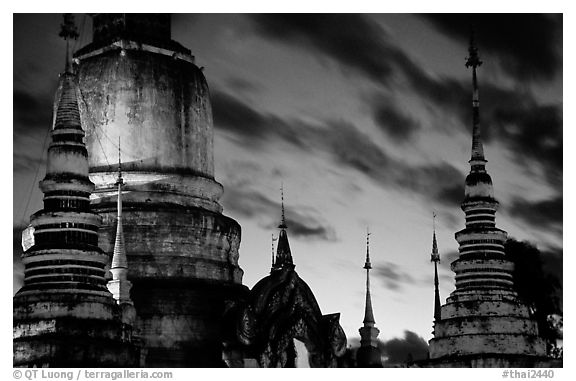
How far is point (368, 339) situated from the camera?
4181 centimetres

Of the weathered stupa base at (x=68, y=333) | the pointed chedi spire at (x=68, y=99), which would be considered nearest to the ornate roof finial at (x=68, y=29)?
the pointed chedi spire at (x=68, y=99)

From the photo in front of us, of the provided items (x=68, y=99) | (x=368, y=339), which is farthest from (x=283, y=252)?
(x=68, y=99)

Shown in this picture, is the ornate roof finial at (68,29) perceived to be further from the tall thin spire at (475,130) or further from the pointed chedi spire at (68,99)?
the tall thin spire at (475,130)

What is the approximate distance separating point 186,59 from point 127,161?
3.40m

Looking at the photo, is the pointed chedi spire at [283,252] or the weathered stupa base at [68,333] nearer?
the weathered stupa base at [68,333]

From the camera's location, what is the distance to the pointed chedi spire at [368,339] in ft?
134

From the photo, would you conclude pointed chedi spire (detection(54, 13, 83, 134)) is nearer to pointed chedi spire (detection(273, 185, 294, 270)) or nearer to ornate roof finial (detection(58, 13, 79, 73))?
ornate roof finial (detection(58, 13, 79, 73))

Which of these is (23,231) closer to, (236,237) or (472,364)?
(236,237)

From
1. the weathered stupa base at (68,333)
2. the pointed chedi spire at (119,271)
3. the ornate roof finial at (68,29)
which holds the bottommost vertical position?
the weathered stupa base at (68,333)

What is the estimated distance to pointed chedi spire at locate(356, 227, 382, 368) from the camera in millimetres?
40906

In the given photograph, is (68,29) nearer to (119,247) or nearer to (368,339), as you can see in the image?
(119,247)

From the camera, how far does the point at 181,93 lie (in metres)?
41.5

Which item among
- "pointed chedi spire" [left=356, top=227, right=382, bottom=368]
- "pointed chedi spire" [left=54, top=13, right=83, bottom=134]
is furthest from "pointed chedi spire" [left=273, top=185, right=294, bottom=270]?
"pointed chedi spire" [left=54, top=13, right=83, bottom=134]

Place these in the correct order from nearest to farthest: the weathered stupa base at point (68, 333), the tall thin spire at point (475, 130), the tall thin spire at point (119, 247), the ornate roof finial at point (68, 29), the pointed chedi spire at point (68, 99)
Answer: the weathered stupa base at point (68, 333)
the ornate roof finial at point (68, 29)
the pointed chedi spire at point (68, 99)
the tall thin spire at point (119, 247)
the tall thin spire at point (475, 130)
